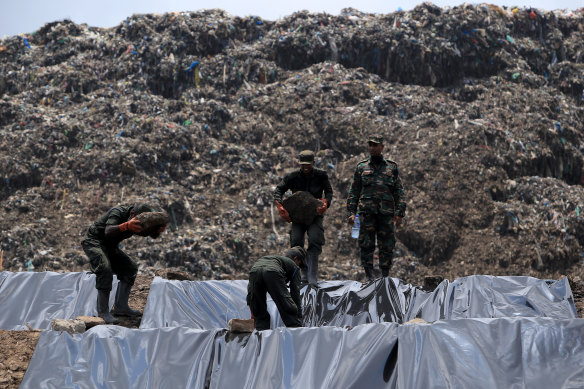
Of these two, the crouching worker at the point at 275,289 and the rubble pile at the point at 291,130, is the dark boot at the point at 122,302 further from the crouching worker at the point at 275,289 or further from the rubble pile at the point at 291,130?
the rubble pile at the point at 291,130

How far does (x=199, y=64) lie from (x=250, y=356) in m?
12.3

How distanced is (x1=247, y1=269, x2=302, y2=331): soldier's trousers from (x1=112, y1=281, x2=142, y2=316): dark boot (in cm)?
137

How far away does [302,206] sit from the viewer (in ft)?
21.4

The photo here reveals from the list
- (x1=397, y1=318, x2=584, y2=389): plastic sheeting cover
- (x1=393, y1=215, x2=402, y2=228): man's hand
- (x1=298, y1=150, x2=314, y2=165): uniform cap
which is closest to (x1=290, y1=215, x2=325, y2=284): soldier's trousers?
(x1=298, y1=150, x2=314, y2=165): uniform cap

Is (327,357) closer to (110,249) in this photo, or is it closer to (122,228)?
(122,228)

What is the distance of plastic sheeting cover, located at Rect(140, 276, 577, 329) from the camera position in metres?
5.85

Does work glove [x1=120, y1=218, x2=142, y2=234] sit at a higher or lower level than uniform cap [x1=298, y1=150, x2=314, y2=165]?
lower

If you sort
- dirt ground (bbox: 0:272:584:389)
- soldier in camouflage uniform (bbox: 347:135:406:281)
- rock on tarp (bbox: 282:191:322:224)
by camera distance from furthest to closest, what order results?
soldier in camouflage uniform (bbox: 347:135:406:281), rock on tarp (bbox: 282:191:322:224), dirt ground (bbox: 0:272:584:389)

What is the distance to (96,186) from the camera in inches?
495

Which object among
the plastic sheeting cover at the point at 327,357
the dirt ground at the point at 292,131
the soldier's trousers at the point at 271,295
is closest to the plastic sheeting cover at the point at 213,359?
the plastic sheeting cover at the point at 327,357

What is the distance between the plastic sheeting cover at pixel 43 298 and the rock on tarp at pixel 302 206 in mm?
1911

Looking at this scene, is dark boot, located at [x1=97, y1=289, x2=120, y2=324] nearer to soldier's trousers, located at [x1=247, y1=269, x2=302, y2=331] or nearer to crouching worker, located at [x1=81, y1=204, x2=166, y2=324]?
crouching worker, located at [x1=81, y1=204, x2=166, y2=324]

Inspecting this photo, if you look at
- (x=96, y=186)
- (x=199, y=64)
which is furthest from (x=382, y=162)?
(x=199, y=64)

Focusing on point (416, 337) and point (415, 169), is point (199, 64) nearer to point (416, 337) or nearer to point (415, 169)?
point (415, 169)
